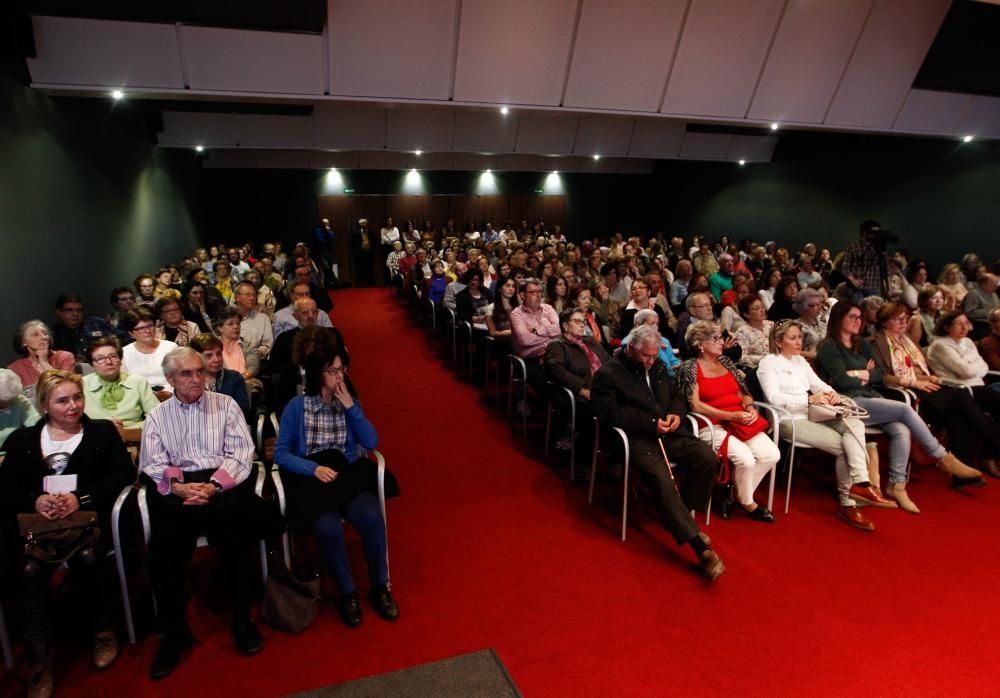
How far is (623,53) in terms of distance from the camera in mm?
6113

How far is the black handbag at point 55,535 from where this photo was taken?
2326 mm

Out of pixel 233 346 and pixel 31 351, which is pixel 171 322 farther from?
pixel 31 351

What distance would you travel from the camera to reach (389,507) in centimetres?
379

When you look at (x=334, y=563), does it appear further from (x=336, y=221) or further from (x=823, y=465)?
(x=336, y=221)

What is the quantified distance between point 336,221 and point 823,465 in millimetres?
13446

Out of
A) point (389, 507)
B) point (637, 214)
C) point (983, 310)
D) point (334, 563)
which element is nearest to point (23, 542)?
point (334, 563)

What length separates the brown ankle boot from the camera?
394cm

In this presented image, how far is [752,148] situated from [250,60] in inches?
455

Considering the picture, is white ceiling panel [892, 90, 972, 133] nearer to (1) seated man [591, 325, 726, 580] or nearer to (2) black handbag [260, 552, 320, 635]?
(1) seated man [591, 325, 726, 580]

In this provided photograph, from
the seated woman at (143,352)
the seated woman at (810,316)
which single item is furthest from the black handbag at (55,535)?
the seated woman at (810,316)

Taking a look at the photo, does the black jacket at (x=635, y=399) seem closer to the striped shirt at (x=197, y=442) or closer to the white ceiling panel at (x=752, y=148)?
the striped shirt at (x=197, y=442)

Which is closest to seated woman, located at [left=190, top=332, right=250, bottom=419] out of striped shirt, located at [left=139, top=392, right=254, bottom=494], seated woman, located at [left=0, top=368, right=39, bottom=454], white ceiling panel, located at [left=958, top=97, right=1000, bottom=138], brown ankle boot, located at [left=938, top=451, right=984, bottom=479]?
striped shirt, located at [left=139, top=392, right=254, bottom=494]

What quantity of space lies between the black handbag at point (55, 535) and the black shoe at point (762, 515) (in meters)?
3.59

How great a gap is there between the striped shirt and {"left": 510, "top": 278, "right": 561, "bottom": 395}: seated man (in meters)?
2.63
